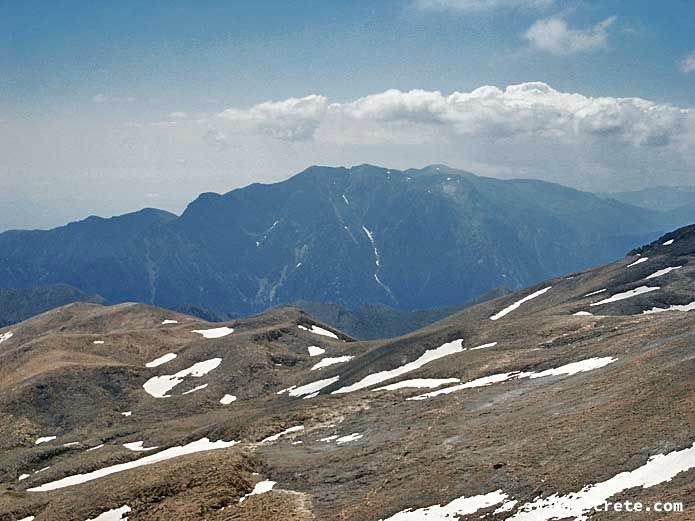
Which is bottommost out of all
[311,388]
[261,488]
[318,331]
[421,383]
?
[318,331]

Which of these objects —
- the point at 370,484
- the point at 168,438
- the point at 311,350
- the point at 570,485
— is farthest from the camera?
the point at 311,350

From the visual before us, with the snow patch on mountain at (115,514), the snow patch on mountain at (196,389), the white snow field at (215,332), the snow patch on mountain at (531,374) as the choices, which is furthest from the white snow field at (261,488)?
the white snow field at (215,332)

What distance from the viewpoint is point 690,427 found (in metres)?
22.9

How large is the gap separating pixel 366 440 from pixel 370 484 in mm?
7845

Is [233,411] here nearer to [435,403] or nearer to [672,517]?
[435,403]

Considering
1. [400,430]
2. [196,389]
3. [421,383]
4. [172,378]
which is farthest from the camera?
[172,378]

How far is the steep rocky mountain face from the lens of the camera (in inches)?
946

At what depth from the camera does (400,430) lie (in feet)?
124

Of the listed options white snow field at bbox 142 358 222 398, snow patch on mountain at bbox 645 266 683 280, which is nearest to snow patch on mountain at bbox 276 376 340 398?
white snow field at bbox 142 358 222 398

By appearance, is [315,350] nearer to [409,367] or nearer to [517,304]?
[409,367]

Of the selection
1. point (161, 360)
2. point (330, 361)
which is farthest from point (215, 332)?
point (330, 361)

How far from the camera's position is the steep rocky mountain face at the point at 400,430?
78.8ft

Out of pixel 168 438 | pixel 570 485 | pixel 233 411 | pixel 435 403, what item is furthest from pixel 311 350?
pixel 570 485

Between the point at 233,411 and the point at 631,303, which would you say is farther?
the point at 631,303
